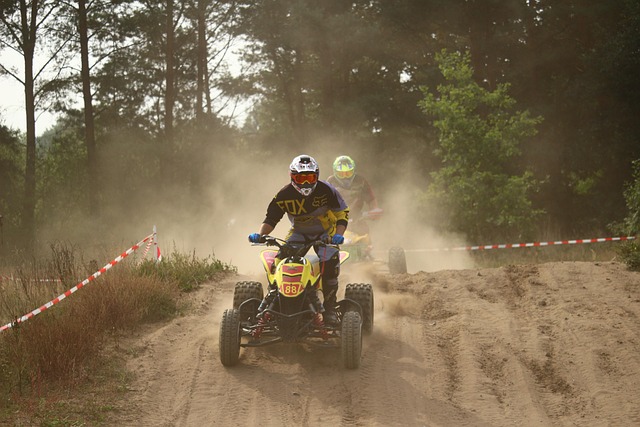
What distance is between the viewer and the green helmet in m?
13.8

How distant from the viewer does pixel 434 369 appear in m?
8.40

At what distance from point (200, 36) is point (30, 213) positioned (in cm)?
1185

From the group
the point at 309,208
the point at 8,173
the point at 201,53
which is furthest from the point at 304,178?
the point at 201,53

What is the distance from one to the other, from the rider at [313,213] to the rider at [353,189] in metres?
4.60

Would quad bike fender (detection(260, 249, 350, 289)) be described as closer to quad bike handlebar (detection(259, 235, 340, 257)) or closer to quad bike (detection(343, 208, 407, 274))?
quad bike handlebar (detection(259, 235, 340, 257))

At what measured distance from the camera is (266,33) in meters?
35.5

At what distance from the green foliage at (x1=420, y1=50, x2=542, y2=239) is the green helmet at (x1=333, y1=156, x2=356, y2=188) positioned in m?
7.12

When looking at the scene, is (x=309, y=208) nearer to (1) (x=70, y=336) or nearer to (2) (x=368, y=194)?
(1) (x=70, y=336)

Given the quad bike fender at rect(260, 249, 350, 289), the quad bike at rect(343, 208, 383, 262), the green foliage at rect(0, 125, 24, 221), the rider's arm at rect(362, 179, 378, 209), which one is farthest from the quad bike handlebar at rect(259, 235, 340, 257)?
the green foliage at rect(0, 125, 24, 221)

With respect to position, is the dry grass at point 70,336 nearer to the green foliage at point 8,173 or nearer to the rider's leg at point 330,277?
the rider's leg at point 330,277

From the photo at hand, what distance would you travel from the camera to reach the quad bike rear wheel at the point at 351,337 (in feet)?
26.0

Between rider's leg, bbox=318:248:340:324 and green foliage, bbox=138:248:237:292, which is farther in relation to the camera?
green foliage, bbox=138:248:237:292

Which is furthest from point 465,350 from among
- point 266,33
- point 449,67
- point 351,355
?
point 266,33

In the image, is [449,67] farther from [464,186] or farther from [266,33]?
[266,33]
